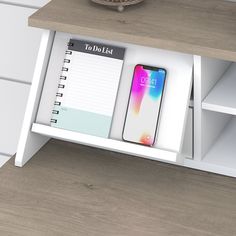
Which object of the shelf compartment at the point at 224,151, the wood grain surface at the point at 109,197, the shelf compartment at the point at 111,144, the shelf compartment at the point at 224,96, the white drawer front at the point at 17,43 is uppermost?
the white drawer front at the point at 17,43

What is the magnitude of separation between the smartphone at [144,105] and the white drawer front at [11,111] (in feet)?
1.79

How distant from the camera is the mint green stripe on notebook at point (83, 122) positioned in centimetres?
113

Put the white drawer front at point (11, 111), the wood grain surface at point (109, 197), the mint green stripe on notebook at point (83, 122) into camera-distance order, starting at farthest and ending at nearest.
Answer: the white drawer front at point (11, 111), the mint green stripe on notebook at point (83, 122), the wood grain surface at point (109, 197)

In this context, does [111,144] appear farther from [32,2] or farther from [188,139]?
[32,2]

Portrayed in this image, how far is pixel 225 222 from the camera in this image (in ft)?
3.41

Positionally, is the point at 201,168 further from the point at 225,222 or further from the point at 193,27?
the point at 193,27

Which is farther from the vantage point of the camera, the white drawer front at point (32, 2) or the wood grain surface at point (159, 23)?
the white drawer front at point (32, 2)

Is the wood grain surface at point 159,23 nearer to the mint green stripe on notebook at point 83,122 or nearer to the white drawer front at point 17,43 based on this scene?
the mint green stripe on notebook at point 83,122

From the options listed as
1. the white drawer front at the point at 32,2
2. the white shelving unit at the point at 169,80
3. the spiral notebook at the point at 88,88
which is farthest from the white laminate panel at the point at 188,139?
the white drawer front at the point at 32,2

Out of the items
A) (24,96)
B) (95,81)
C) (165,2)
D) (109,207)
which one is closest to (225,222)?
(109,207)

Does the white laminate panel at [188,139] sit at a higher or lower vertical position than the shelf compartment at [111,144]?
higher

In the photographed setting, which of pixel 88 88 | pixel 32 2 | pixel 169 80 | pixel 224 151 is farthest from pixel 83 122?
pixel 32 2

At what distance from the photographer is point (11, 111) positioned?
5.41 feet

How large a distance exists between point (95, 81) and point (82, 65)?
0.04m
